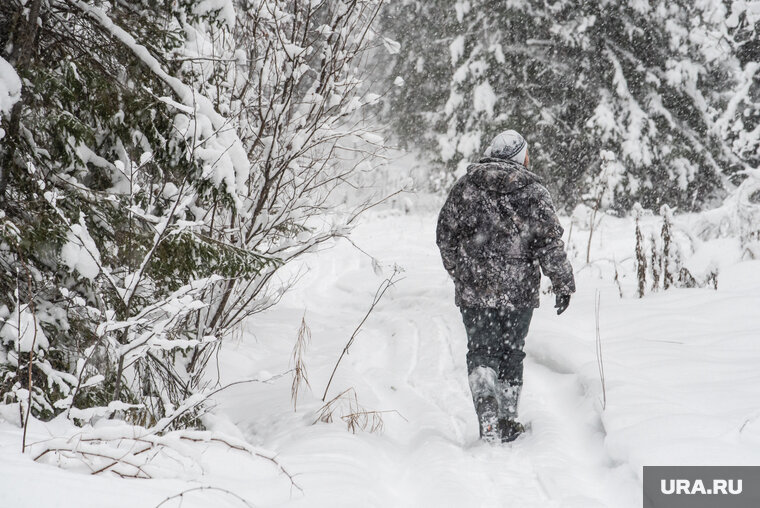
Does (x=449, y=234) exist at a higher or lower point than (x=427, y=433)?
higher

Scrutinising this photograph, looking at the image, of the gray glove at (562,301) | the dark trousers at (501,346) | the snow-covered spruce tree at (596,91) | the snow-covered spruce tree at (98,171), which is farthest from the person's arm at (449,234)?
the snow-covered spruce tree at (596,91)

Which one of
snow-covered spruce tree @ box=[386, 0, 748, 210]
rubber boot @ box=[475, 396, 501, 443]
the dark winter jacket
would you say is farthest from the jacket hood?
snow-covered spruce tree @ box=[386, 0, 748, 210]

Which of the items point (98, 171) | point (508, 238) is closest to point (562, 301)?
point (508, 238)

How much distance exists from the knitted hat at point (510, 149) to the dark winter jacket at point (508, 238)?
5 centimetres

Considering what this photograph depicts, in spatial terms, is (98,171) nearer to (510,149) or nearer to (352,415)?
(352,415)

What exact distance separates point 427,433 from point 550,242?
57.7 inches

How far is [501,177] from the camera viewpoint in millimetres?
3504

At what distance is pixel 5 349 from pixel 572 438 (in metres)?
3.15

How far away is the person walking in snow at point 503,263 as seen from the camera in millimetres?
3486

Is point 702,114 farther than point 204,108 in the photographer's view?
Yes

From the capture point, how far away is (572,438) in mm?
3344

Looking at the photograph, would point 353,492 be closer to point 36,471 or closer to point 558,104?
point 36,471

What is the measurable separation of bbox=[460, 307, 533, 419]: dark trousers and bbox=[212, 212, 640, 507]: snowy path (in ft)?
0.94

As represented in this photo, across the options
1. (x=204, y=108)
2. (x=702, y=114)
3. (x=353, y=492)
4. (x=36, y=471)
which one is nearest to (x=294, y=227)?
(x=204, y=108)
